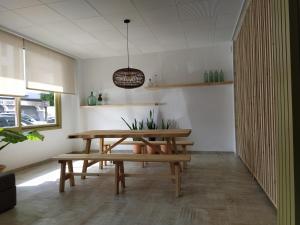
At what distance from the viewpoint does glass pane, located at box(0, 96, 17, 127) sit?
3.95 m

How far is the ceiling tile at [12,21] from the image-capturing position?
3188mm

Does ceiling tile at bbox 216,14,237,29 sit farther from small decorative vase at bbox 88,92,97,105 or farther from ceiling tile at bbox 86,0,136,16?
small decorative vase at bbox 88,92,97,105

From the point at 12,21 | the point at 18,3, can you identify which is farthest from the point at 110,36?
the point at 18,3

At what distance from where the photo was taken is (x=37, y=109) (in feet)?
15.8

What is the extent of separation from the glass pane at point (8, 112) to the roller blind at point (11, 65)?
0.25 metres

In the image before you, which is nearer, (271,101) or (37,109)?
(271,101)

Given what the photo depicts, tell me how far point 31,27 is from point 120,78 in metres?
1.69

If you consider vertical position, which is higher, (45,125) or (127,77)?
(127,77)

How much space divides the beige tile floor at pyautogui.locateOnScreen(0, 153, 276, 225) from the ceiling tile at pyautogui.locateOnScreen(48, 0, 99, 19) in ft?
7.97

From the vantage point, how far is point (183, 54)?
5332 millimetres

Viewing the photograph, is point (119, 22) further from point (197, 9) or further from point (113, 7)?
point (197, 9)

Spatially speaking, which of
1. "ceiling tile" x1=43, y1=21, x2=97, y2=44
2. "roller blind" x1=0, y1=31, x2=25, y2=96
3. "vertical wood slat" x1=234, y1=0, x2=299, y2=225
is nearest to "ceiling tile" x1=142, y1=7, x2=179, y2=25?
"vertical wood slat" x1=234, y1=0, x2=299, y2=225

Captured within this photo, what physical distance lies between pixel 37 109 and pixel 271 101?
4421 mm

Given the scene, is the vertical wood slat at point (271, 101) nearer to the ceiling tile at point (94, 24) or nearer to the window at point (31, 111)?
the ceiling tile at point (94, 24)
